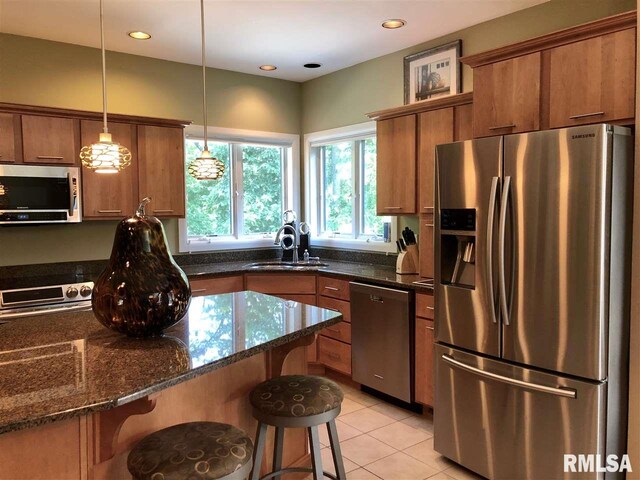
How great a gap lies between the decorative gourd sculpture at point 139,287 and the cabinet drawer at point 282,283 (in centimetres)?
230

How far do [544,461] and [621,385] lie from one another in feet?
1.61

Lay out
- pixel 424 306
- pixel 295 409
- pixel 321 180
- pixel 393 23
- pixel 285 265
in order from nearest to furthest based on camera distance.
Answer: pixel 295 409 < pixel 424 306 < pixel 393 23 < pixel 285 265 < pixel 321 180

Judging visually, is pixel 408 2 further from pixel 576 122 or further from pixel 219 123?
pixel 219 123

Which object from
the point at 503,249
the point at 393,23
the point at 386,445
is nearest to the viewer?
the point at 503,249

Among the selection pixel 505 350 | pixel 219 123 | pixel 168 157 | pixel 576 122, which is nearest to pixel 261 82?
pixel 219 123

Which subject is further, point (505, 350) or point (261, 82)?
point (261, 82)

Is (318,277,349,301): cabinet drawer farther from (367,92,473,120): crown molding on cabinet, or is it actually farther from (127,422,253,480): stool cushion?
(127,422,253,480): stool cushion

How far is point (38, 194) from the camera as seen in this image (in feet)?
11.2

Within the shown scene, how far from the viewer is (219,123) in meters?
4.55

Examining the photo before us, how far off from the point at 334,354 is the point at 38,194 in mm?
2440

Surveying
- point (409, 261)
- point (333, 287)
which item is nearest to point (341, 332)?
point (333, 287)

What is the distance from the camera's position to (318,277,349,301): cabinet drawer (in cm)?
384

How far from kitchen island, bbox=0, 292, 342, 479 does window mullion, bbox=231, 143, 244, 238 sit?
2.44 m

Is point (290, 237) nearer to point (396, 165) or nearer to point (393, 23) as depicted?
point (396, 165)
